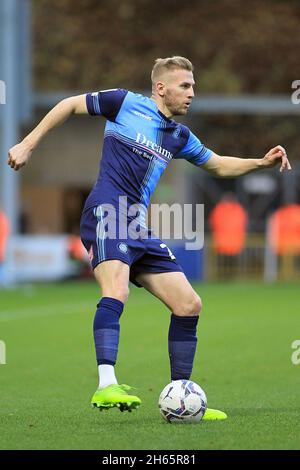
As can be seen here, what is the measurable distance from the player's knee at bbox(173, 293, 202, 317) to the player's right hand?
135 centimetres

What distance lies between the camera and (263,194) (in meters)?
31.0

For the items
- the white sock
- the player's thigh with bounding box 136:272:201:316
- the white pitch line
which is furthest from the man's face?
the white pitch line

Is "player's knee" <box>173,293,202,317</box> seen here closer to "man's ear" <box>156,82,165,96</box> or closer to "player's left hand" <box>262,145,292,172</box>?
"player's left hand" <box>262,145,292,172</box>

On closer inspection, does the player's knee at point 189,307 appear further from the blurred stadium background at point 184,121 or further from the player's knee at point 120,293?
the blurred stadium background at point 184,121

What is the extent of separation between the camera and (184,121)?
108 ft

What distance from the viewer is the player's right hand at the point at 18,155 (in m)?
7.16

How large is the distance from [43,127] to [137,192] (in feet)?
2.42

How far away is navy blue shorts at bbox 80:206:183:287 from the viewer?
7.43 meters

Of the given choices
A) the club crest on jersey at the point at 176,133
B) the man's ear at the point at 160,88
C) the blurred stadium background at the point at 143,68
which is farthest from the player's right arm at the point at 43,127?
the blurred stadium background at the point at 143,68

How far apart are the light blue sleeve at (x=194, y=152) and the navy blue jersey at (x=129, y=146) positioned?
0.24 m

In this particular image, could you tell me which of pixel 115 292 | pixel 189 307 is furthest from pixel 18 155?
pixel 189 307

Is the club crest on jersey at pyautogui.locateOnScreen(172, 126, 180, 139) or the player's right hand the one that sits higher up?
the club crest on jersey at pyautogui.locateOnScreen(172, 126, 180, 139)

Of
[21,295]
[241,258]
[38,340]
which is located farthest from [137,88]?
[38,340]

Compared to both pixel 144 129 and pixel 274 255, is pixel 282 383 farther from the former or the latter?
pixel 274 255
